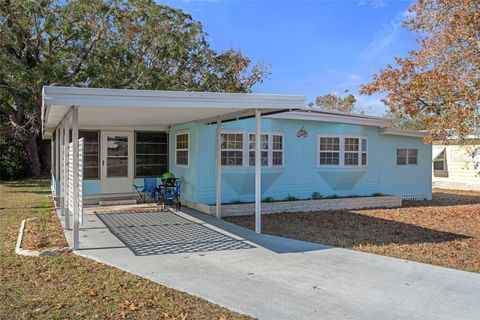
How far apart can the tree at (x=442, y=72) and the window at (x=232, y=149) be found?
17.3 feet

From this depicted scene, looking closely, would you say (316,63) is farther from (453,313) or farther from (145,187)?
(453,313)

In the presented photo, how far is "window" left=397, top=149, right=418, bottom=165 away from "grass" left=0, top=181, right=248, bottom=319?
1214 centimetres

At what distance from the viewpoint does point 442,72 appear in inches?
491

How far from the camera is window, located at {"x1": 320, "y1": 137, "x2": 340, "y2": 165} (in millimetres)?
13508

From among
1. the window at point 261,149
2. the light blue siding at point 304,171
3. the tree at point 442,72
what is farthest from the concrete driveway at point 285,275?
the tree at point 442,72

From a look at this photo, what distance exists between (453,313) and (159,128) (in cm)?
1034

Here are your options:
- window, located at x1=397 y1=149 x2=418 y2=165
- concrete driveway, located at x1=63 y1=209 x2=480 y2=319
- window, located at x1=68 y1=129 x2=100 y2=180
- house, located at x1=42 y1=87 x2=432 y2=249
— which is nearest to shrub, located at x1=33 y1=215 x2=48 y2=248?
concrete driveway, located at x1=63 y1=209 x2=480 y2=319

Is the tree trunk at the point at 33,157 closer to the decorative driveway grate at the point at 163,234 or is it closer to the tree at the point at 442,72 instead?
the decorative driveway grate at the point at 163,234

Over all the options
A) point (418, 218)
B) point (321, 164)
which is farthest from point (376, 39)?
point (418, 218)

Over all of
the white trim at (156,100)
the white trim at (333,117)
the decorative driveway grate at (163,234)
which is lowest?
the decorative driveway grate at (163,234)

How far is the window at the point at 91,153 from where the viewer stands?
12.8 m

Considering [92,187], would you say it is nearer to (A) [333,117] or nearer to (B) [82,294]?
(A) [333,117]

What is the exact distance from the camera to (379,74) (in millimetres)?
14203

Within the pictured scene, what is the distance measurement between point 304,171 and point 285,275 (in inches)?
302
